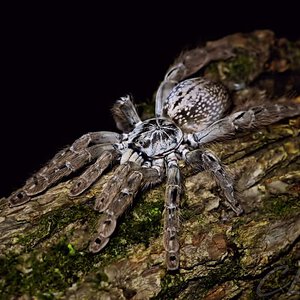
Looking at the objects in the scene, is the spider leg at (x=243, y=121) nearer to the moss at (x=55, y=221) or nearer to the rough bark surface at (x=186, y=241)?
the rough bark surface at (x=186, y=241)

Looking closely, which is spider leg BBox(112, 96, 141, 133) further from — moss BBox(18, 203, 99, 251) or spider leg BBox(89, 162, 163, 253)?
moss BBox(18, 203, 99, 251)

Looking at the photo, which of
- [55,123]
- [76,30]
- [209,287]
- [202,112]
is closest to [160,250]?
[209,287]

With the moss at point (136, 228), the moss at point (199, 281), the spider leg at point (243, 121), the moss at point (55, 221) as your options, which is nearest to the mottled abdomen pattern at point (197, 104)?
the spider leg at point (243, 121)

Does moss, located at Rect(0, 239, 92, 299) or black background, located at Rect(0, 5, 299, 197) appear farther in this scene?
black background, located at Rect(0, 5, 299, 197)

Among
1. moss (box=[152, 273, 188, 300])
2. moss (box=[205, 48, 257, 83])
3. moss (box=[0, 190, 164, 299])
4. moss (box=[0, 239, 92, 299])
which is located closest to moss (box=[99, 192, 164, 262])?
moss (box=[0, 190, 164, 299])

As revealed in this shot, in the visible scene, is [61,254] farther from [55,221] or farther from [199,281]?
[199,281]
